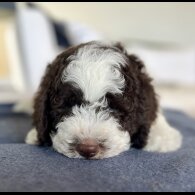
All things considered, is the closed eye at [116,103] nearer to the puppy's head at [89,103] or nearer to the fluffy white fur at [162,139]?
the puppy's head at [89,103]

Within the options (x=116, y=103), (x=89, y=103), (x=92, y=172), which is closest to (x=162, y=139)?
(x=116, y=103)

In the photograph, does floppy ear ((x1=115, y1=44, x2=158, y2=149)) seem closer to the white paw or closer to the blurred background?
the white paw

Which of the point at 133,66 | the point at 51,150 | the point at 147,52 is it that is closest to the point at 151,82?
the point at 133,66

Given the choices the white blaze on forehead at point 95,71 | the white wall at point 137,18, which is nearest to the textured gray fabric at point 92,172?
the white blaze on forehead at point 95,71

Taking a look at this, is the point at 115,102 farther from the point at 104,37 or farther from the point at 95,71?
the point at 104,37

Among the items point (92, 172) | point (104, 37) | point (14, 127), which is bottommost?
point (104, 37)

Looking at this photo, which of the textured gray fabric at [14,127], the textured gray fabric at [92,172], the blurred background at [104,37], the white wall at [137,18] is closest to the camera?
the textured gray fabric at [92,172]

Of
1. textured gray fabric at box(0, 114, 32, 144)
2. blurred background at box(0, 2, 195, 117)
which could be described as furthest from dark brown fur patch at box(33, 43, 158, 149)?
blurred background at box(0, 2, 195, 117)

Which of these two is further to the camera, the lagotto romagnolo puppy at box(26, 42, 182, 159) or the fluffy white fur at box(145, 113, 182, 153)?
the fluffy white fur at box(145, 113, 182, 153)
